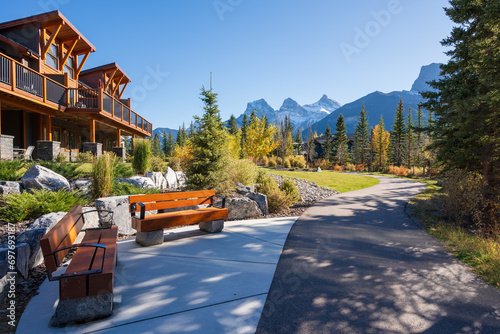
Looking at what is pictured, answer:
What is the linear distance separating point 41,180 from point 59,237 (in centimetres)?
415

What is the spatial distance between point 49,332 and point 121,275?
1.13 metres

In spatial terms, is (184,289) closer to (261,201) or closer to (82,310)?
(82,310)

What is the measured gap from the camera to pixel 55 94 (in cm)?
1308

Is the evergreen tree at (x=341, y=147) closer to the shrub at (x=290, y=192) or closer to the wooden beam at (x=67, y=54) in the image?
the shrub at (x=290, y=192)

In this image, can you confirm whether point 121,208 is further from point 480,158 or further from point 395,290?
point 480,158

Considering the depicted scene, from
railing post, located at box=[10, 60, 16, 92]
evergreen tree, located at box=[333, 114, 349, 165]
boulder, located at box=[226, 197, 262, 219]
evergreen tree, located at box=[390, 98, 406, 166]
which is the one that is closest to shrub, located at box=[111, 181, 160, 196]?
boulder, located at box=[226, 197, 262, 219]

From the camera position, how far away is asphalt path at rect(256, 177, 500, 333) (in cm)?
262

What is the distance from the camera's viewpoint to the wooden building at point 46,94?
35.6 ft

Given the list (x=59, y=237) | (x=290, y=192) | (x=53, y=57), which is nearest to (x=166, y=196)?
(x=59, y=237)

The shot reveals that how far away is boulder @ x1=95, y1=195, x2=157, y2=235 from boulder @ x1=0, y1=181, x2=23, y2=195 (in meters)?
1.74

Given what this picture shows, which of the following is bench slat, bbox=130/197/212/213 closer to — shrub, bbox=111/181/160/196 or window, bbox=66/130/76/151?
shrub, bbox=111/181/160/196

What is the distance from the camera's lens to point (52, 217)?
4.30 meters

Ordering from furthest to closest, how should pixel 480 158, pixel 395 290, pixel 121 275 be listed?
1. pixel 480 158
2. pixel 121 275
3. pixel 395 290

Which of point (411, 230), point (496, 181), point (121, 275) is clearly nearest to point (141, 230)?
point (121, 275)
